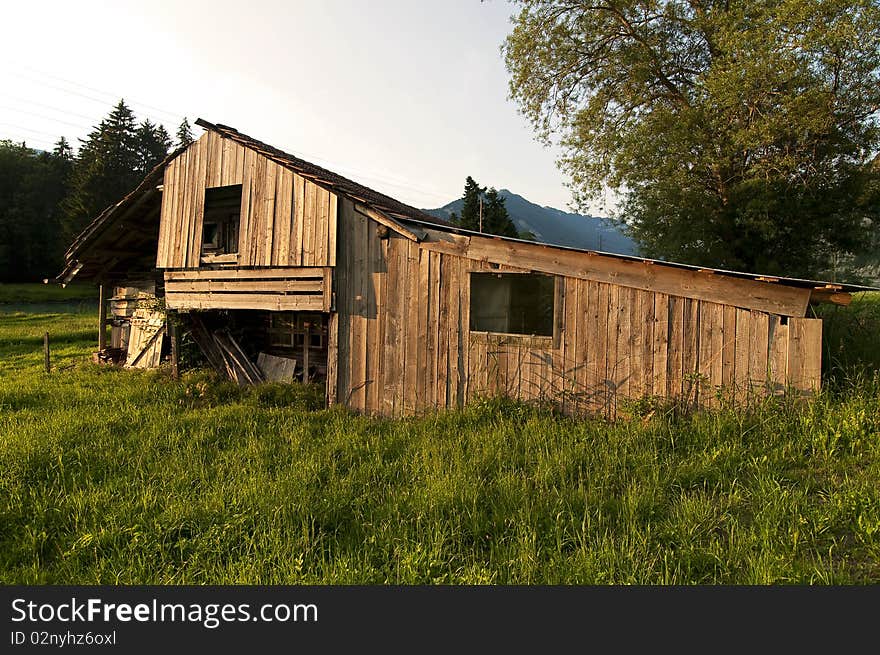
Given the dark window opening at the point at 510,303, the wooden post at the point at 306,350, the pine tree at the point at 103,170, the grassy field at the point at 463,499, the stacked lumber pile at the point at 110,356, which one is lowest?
the grassy field at the point at 463,499

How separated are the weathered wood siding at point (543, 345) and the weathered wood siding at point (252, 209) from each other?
64 centimetres

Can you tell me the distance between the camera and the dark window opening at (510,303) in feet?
28.3

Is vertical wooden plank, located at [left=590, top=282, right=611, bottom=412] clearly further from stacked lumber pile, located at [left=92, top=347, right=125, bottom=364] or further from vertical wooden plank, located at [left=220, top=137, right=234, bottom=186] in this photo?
stacked lumber pile, located at [left=92, top=347, right=125, bottom=364]

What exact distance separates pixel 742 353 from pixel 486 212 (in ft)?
90.8

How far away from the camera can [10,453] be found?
6074 millimetres

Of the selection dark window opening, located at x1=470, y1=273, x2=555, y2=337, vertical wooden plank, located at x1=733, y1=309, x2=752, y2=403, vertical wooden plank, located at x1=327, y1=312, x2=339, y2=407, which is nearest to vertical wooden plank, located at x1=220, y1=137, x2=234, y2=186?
vertical wooden plank, located at x1=327, y1=312, x2=339, y2=407

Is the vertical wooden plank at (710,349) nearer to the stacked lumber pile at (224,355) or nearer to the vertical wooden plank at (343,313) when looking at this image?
the vertical wooden plank at (343,313)

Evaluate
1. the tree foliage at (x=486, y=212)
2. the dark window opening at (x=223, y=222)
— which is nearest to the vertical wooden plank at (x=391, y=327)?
the dark window opening at (x=223, y=222)

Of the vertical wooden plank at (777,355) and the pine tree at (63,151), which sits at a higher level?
the pine tree at (63,151)

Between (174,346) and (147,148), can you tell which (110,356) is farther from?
(147,148)

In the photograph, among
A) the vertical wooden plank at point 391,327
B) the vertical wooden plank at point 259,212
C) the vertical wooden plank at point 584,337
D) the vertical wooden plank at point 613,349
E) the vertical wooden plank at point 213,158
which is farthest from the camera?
the vertical wooden plank at point 213,158

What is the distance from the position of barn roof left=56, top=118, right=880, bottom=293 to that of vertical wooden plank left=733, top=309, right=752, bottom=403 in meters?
0.85

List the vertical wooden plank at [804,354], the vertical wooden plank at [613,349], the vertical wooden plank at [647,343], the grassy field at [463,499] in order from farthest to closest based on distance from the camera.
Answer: the vertical wooden plank at [613,349] < the vertical wooden plank at [647,343] < the vertical wooden plank at [804,354] < the grassy field at [463,499]

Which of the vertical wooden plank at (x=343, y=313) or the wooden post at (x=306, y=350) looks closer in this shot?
the vertical wooden plank at (x=343, y=313)
